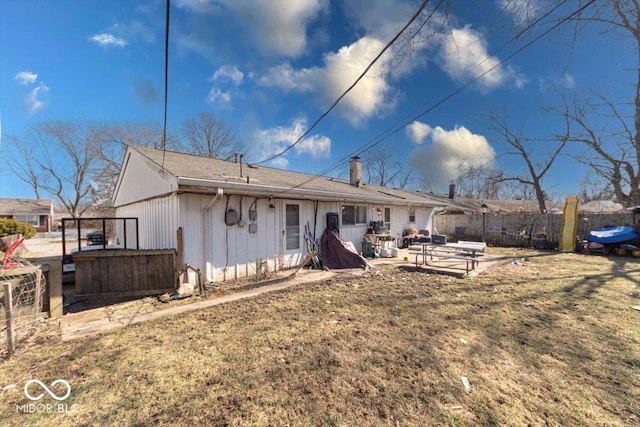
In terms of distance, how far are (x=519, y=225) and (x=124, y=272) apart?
1797 centimetres

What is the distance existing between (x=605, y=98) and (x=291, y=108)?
47.4ft

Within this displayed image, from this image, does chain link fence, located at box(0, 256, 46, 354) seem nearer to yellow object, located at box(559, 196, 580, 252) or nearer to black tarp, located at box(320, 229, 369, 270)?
black tarp, located at box(320, 229, 369, 270)

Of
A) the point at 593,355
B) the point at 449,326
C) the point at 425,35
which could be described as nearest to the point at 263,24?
the point at 425,35

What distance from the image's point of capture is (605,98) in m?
12.4

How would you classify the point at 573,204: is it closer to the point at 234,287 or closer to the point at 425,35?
the point at 425,35

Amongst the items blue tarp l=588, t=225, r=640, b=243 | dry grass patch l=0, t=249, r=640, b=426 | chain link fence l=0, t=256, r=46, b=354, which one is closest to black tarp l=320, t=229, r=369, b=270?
dry grass patch l=0, t=249, r=640, b=426

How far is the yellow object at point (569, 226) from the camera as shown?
12.4 m

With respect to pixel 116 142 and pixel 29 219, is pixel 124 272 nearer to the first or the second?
pixel 116 142

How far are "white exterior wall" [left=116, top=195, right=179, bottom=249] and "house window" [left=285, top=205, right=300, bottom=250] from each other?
3.05 metres

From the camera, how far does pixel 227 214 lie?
6566mm

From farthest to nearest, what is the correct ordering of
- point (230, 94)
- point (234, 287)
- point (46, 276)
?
point (230, 94)
point (234, 287)
point (46, 276)

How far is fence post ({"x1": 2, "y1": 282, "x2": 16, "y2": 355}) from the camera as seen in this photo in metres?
3.04

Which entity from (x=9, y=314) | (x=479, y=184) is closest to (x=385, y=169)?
(x=479, y=184)

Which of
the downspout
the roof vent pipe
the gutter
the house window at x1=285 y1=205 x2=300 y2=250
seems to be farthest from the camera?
the roof vent pipe
